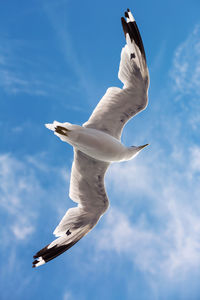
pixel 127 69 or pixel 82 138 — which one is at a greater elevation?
Result: pixel 127 69

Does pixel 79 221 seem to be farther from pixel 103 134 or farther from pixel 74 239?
pixel 103 134

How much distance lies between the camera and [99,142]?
7.77 metres

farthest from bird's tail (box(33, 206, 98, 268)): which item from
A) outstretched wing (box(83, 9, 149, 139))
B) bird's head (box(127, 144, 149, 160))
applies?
outstretched wing (box(83, 9, 149, 139))

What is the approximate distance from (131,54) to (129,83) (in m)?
0.71

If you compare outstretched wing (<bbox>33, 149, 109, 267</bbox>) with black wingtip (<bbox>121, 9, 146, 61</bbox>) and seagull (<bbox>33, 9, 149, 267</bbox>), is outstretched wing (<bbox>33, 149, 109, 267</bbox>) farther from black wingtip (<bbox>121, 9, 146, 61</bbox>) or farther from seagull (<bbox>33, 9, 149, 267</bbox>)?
black wingtip (<bbox>121, 9, 146, 61</bbox>)

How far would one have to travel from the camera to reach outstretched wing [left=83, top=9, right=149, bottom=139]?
784cm

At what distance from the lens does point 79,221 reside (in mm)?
8648

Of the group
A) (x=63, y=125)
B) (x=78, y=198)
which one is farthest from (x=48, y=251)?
(x=63, y=125)

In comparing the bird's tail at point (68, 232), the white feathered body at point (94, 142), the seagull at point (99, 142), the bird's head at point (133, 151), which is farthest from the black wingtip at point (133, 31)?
the bird's tail at point (68, 232)

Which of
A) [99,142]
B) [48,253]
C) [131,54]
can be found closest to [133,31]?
[131,54]

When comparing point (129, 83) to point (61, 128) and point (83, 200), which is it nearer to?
point (61, 128)

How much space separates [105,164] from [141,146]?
1.04 meters

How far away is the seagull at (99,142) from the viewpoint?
7.83 metres

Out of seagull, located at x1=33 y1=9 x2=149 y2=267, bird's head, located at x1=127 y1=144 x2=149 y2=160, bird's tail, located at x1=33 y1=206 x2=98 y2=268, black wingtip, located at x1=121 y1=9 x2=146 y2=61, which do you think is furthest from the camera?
bird's head, located at x1=127 y1=144 x2=149 y2=160
